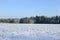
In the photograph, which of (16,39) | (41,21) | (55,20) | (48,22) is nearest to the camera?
(16,39)

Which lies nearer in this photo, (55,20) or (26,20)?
(55,20)

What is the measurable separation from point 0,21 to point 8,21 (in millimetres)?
1025

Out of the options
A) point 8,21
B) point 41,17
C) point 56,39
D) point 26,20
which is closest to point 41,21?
point 41,17

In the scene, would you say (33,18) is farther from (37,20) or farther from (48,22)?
(48,22)

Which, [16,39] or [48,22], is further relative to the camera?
[48,22]

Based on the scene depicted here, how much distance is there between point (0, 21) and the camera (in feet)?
46.7

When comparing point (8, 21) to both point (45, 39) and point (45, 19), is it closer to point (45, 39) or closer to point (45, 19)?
point (45, 19)

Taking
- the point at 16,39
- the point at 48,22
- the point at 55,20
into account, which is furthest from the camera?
the point at 48,22

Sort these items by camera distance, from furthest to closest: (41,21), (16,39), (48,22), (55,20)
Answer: (41,21), (48,22), (55,20), (16,39)

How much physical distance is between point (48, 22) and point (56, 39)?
30.5ft

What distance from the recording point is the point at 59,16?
1166 centimetres

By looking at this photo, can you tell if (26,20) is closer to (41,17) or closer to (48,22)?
(41,17)

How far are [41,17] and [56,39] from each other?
984 cm

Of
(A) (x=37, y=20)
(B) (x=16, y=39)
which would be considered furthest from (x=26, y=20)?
(B) (x=16, y=39)
